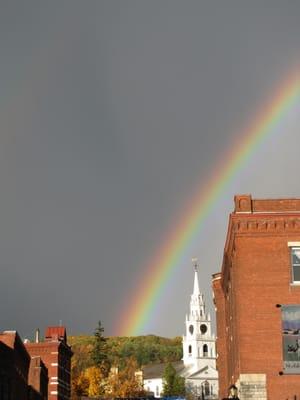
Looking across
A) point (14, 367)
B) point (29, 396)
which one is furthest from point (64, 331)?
point (14, 367)

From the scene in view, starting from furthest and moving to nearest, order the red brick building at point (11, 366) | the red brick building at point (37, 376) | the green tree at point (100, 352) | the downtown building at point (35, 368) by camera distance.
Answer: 1. the green tree at point (100, 352)
2. the red brick building at point (37, 376)
3. the downtown building at point (35, 368)
4. the red brick building at point (11, 366)

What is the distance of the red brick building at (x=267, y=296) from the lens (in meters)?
49.8

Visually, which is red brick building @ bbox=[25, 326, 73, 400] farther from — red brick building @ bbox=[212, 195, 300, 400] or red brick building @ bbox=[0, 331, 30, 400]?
red brick building @ bbox=[212, 195, 300, 400]

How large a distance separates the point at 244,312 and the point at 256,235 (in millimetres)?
5363

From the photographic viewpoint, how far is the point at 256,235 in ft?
171

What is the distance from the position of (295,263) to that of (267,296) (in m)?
3.02

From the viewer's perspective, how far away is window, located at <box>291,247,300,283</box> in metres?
51.4

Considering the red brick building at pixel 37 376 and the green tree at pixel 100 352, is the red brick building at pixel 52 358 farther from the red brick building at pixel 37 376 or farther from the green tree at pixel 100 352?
the green tree at pixel 100 352

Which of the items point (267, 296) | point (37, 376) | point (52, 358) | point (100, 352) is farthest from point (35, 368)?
point (100, 352)

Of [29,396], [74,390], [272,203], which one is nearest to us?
[272,203]

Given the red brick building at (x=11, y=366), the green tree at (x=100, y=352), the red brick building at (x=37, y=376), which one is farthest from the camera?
the green tree at (x=100, y=352)

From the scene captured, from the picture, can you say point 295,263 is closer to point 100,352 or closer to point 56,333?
point 56,333

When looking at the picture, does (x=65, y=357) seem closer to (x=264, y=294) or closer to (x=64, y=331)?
(x=64, y=331)

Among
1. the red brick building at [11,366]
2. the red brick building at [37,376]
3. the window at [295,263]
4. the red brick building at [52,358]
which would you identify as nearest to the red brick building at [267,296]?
the window at [295,263]
